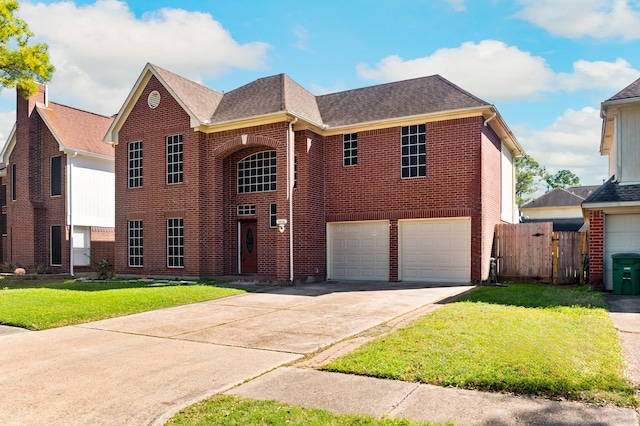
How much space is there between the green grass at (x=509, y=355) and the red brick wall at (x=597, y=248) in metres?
4.69

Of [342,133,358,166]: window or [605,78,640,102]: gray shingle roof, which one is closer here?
[605,78,640,102]: gray shingle roof

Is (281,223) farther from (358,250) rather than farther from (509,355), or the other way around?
(509,355)

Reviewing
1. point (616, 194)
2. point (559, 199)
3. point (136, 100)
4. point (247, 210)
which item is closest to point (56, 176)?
point (136, 100)

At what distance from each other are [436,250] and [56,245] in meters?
19.1

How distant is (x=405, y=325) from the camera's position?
934 centimetres

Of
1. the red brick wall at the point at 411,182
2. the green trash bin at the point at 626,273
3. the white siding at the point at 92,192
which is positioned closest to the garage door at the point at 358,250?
the red brick wall at the point at 411,182

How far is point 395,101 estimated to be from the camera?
18.8 meters

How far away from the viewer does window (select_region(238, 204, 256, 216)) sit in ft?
64.0

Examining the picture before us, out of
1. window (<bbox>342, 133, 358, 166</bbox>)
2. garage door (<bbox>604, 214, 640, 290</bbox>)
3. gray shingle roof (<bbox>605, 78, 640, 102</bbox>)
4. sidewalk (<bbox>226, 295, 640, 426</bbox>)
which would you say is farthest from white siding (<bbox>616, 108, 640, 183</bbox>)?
sidewalk (<bbox>226, 295, 640, 426</bbox>)

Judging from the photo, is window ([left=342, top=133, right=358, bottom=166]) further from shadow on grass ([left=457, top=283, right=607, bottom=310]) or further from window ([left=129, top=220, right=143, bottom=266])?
window ([left=129, top=220, right=143, bottom=266])

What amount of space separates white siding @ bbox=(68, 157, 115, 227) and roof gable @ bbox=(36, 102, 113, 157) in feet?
1.99

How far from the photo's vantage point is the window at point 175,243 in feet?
64.2

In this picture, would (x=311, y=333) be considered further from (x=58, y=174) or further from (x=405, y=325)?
(x=58, y=174)

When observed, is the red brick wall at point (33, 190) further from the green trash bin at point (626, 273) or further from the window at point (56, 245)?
the green trash bin at point (626, 273)
